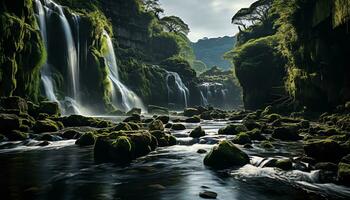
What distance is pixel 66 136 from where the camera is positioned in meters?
20.8

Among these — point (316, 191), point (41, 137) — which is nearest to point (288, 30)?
point (41, 137)

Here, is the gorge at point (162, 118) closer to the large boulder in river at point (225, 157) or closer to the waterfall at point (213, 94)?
the large boulder in river at point (225, 157)

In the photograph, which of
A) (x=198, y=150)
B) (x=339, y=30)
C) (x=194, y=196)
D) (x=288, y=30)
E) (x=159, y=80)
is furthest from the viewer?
(x=159, y=80)

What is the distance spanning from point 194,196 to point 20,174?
246 inches

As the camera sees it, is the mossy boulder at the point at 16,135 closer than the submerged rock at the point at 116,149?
No

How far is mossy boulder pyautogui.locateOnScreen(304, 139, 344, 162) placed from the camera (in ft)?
42.0

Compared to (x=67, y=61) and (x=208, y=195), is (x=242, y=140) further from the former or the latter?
(x=67, y=61)

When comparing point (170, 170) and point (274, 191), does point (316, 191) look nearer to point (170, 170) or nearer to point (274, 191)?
point (274, 191)

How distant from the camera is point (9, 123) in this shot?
20625mm

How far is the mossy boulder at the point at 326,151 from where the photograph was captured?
42.0 feet

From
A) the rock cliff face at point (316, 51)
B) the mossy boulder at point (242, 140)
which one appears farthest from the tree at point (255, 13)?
the mossy boulder at point (242, 140)

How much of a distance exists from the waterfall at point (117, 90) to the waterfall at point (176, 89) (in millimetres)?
11816

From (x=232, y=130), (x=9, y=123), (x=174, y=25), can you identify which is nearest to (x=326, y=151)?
(x=232, y=130)

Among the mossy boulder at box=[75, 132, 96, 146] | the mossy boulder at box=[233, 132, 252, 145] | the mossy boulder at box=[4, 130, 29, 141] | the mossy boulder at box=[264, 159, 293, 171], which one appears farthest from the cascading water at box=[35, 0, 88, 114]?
the mossy boulder at box=[264, 159, 293, 171]
